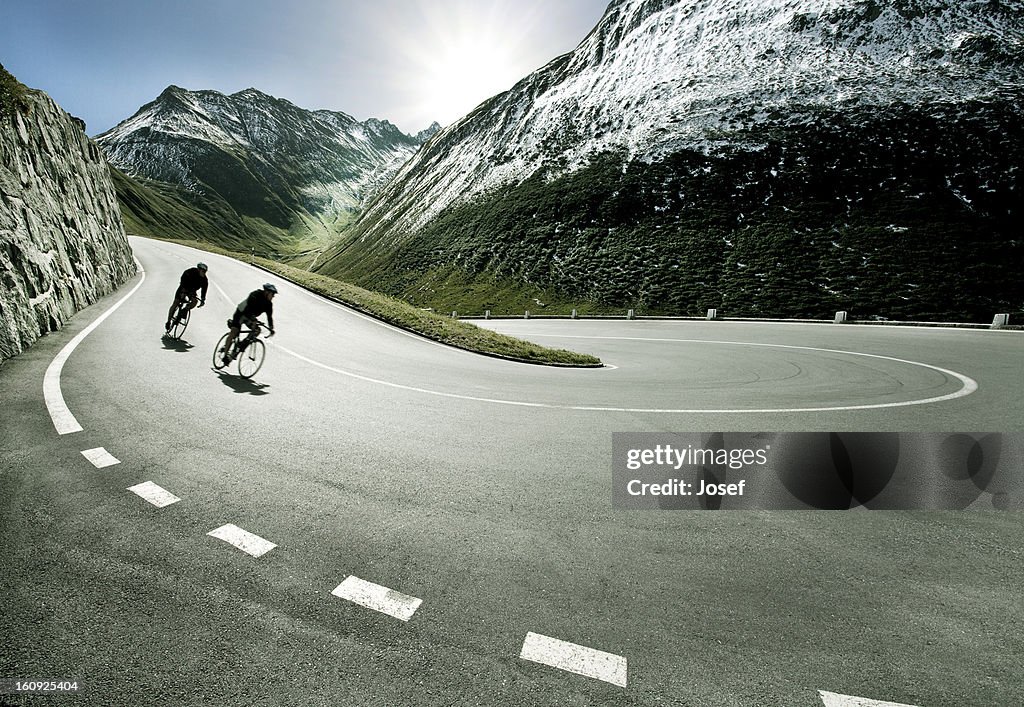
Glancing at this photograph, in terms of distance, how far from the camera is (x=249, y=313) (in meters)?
8.69

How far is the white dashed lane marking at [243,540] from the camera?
9.82ft

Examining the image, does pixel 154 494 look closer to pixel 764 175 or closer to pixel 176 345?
pixel 176 345

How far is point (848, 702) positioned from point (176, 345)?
40.9ft

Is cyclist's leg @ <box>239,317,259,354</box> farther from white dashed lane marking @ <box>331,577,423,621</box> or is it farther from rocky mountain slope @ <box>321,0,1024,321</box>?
rocky mountain slope @ <box>321,0,1024,321</box>

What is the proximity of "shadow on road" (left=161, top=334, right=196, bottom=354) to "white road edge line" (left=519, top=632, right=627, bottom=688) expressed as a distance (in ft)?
34.4

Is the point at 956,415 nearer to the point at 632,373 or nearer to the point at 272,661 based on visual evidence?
the point at 632,373

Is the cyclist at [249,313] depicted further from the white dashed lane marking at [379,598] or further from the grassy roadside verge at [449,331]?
the white dashed lane marking at [379,598]

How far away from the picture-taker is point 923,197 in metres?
48.3

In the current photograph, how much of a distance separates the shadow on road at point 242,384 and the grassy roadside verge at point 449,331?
A: 6614mm

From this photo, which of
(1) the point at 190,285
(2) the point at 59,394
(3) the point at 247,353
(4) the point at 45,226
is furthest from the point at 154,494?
(4) the point at 45,226

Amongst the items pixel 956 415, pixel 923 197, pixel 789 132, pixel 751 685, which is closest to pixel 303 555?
pixel 751 685

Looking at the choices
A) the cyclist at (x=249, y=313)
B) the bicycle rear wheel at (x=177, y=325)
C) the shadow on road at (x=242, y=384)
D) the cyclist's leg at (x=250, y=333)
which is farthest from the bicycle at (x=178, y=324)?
the shadow on road at (x=242, y=384)

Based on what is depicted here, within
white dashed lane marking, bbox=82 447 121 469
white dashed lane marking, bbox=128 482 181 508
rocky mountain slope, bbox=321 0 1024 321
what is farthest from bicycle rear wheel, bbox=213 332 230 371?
rocky mountain slope, bbox=321 0 1024 321

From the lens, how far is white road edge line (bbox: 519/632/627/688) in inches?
82.9
